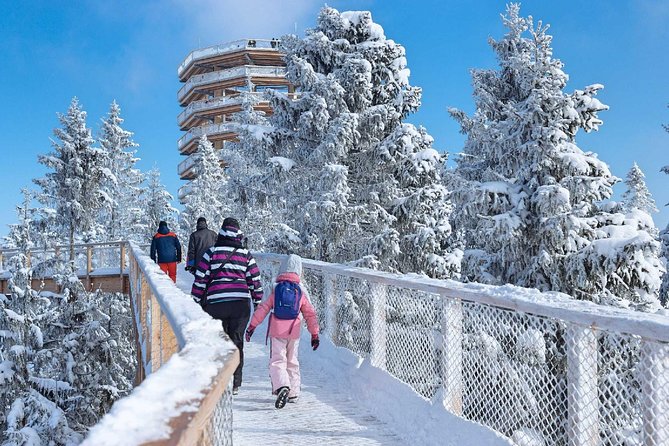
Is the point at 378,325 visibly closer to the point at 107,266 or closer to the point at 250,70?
the point at 107,266

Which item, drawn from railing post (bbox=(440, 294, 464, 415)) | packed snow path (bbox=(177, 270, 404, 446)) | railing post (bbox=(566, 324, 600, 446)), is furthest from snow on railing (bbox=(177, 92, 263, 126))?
railing post (bbox=(566, 324, 600, 446))

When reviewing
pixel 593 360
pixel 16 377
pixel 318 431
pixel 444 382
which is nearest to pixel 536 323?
pixel 593 360

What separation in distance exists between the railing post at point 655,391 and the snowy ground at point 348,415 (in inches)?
54.1

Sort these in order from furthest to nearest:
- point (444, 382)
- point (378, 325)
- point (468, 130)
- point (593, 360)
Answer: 1. point (468, 130)
2. point (378, 325)
3. point (444, 382)
4. point (593, 360)

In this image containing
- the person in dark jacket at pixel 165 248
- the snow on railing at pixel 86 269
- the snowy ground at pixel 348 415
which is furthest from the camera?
the snow on railing at pixel 86 269

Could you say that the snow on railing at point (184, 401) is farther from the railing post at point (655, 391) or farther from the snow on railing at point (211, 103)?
the snow on railing at point (211, 103)

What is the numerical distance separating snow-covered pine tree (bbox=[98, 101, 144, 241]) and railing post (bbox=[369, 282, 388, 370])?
3930cm

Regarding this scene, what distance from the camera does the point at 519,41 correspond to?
18516 mm

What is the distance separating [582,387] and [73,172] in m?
32.1

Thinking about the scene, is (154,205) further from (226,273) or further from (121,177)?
(226,273)

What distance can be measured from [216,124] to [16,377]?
47051 millimetres

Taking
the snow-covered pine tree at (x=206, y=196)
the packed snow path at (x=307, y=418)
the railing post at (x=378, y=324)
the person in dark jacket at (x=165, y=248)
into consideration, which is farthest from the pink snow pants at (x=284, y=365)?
the snow-covered pine tree at (x=206, y=196)

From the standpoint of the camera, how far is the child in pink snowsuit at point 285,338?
591cm

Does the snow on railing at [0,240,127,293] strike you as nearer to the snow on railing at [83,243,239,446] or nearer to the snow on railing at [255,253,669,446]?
the snow on railing at [255,253,669,446]
